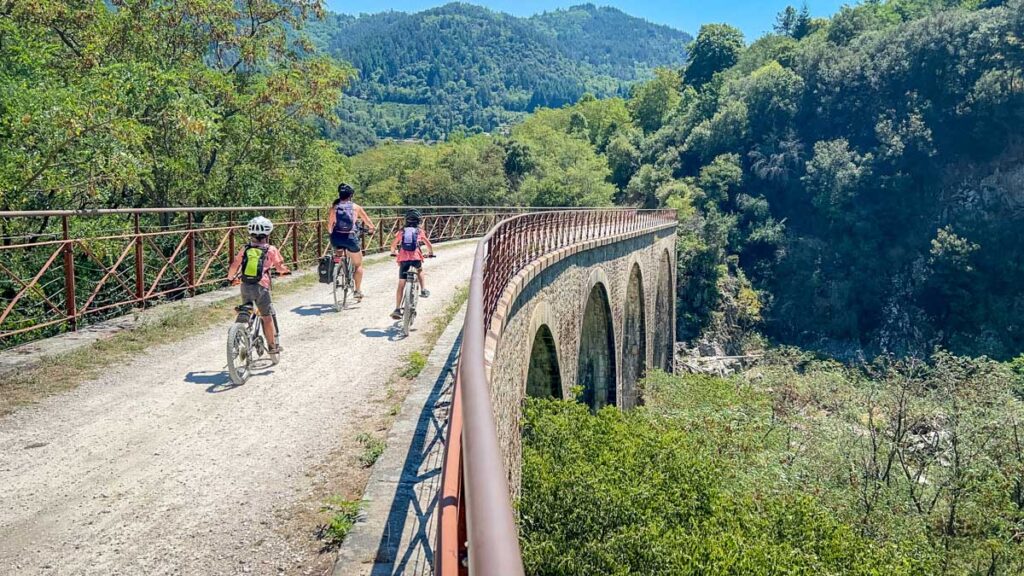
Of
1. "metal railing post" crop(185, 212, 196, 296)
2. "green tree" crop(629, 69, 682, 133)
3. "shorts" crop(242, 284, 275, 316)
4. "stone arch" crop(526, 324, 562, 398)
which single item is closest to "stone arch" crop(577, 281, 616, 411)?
"stone arch" crop(526, 324, 562, 398)

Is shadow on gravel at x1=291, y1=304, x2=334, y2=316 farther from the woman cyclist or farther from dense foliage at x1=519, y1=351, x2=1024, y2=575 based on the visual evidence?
dense foliage at x1=519, y1=351, x2=1024, y2=575

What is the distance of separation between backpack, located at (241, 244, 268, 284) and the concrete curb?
5.93 feet

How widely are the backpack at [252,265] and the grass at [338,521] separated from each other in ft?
9.49

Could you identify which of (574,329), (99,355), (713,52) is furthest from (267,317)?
(713,52)

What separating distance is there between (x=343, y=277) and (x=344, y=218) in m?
0.80

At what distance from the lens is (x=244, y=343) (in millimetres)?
5777

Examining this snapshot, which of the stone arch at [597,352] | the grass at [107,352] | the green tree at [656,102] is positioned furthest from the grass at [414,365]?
the green tree at [656,102]

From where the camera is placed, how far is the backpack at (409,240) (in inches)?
312

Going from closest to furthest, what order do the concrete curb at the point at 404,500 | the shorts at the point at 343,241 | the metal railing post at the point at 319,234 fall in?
the concrete curb at the point at 404,500 → the shorts at the point at 343,241 → the metal railing post at the point at 319,234

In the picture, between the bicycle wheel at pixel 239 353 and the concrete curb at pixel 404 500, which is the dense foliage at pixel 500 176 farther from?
the concrete curb at pixel 404 500

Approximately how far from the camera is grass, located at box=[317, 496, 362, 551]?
3250 mm

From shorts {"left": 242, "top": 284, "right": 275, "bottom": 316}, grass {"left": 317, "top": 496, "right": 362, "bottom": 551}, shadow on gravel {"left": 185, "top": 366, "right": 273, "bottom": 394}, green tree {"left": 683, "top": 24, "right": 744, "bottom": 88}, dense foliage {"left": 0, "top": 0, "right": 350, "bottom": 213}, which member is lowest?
grass {"left": 317, "top": 496, "right": 362, "bottom": 551}

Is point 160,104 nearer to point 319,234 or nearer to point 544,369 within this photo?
point 319,234

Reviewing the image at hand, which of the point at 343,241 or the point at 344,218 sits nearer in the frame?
the point at 344,218
